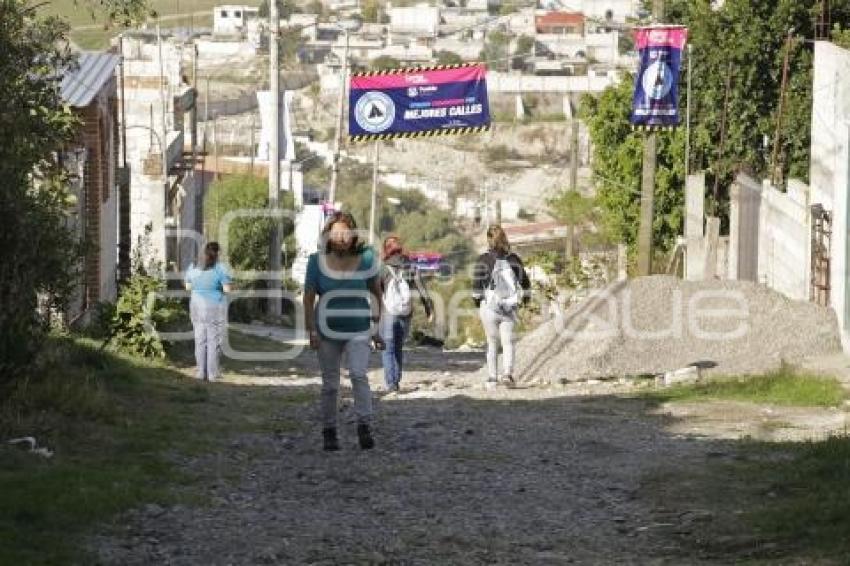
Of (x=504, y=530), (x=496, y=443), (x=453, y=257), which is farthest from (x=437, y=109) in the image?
(x=453, y=257)

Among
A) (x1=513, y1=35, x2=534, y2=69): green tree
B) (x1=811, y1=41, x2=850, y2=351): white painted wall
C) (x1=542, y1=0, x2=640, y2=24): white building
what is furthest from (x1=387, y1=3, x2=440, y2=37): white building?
(x1=811, y1=41, x2=850, y2=351): white painted wall

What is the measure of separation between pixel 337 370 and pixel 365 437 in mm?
533

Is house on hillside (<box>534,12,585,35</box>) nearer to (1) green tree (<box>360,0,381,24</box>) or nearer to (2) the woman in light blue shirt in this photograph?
(1) green tree (<box>360,0,381,24</box>)

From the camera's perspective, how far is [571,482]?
40.0ft

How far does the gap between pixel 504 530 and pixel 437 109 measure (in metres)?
31.0

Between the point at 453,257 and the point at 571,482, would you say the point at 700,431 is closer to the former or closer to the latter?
the point at 571,482

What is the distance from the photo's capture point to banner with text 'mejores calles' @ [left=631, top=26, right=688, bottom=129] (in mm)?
30266

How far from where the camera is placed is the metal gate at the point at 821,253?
24.8 m

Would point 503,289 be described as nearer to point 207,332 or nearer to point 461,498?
point 207,332

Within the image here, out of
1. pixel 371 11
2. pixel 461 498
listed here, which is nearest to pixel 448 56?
pixel 371 11

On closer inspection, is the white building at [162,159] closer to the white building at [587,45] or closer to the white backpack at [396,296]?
the white backpack at [396,296]

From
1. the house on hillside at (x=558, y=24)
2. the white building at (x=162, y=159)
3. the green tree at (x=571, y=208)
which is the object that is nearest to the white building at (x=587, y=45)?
the house on hillside at (x=558, y=24)

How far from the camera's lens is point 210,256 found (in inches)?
Answer: 792

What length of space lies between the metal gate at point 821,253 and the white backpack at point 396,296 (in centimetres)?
718
